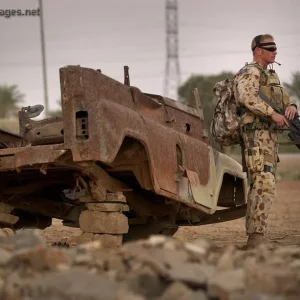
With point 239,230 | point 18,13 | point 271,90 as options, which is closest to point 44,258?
point 271,90

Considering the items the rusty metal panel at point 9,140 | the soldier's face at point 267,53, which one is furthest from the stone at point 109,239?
the soldier's face at point 267,53

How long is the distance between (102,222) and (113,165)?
18.4 inches

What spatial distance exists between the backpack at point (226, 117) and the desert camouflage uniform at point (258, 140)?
0.37ft

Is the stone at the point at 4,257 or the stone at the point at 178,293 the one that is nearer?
the stone at the point at 178,293

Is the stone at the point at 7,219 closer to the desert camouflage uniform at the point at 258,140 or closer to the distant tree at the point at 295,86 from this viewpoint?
the desert camouflage uniform at the point at 258,140

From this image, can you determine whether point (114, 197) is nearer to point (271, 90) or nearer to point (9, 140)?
point (9, 140)

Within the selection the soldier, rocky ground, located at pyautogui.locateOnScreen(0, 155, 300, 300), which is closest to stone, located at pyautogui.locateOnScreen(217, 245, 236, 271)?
rocky ground, located at pyautogui.locateOnScreen(0, 155, 300, 300)

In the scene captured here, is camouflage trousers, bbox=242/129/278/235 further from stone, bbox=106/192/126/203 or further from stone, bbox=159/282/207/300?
stone, bbox=159/282/207/300

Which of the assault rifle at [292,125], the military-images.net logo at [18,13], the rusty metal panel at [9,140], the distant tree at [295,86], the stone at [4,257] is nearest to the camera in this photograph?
the stone at [4,257]

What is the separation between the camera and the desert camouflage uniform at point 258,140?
727cm

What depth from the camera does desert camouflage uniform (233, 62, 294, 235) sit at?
727 cm

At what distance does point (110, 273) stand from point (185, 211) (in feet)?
14.3

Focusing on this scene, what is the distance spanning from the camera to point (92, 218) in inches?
251

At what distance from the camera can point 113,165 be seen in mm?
6422
